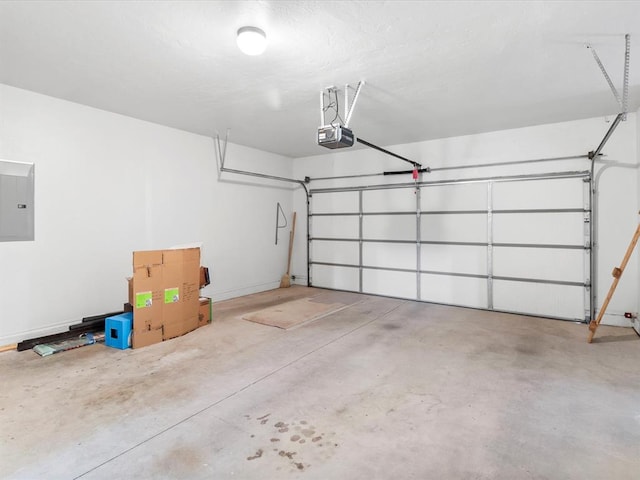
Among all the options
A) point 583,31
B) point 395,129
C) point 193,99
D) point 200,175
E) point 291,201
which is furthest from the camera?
point 291,201

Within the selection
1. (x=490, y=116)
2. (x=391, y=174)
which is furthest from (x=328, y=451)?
(x=391, y=174)

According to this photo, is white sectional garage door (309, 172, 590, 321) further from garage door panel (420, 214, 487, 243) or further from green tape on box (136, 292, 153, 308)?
green tape on box (136, 292, 153, 308)

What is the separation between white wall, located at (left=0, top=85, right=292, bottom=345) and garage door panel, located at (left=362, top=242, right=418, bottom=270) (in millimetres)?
2471

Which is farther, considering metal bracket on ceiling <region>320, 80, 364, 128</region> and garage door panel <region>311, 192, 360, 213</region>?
garage door panel <region>311, 192, 360, 213</region>

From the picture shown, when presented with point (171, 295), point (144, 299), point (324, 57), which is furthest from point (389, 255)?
point (144, 299)

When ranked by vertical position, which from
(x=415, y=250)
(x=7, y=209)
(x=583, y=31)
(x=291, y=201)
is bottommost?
(x=415, y=250)

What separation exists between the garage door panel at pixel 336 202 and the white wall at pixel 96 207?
5.80ft

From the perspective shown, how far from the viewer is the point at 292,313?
491cm

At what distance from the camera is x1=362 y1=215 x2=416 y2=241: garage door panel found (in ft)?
19.6

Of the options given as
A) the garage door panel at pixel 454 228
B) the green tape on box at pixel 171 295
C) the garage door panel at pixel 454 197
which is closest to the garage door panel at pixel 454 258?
the garage door panel at pixel 454 228

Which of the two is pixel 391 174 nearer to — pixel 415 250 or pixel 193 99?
pixel 415 250

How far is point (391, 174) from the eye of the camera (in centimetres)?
609

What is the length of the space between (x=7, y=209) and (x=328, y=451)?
3987mm

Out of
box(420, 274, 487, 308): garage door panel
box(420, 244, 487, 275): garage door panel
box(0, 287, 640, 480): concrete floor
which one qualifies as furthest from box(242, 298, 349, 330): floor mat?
box(420, 244, 487, 275): garage door panel
